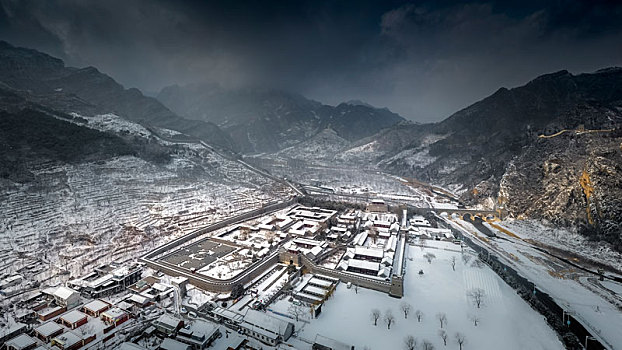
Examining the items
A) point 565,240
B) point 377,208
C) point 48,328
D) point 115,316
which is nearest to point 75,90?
point 377,208

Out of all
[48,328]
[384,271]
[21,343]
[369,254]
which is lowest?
[21,343]

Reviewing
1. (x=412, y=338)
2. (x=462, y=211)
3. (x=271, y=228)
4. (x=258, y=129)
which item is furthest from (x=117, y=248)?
(x=258, y=129)

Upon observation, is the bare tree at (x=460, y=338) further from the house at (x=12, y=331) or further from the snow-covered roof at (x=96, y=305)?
the house at (x=12, y=331)

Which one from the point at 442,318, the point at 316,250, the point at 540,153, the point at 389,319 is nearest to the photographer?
the point at 389,319

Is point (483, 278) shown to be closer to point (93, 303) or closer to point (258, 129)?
point (93, 303)

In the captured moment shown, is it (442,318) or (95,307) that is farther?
(442,318)

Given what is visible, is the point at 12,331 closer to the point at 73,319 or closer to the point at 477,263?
the point at 73,319
